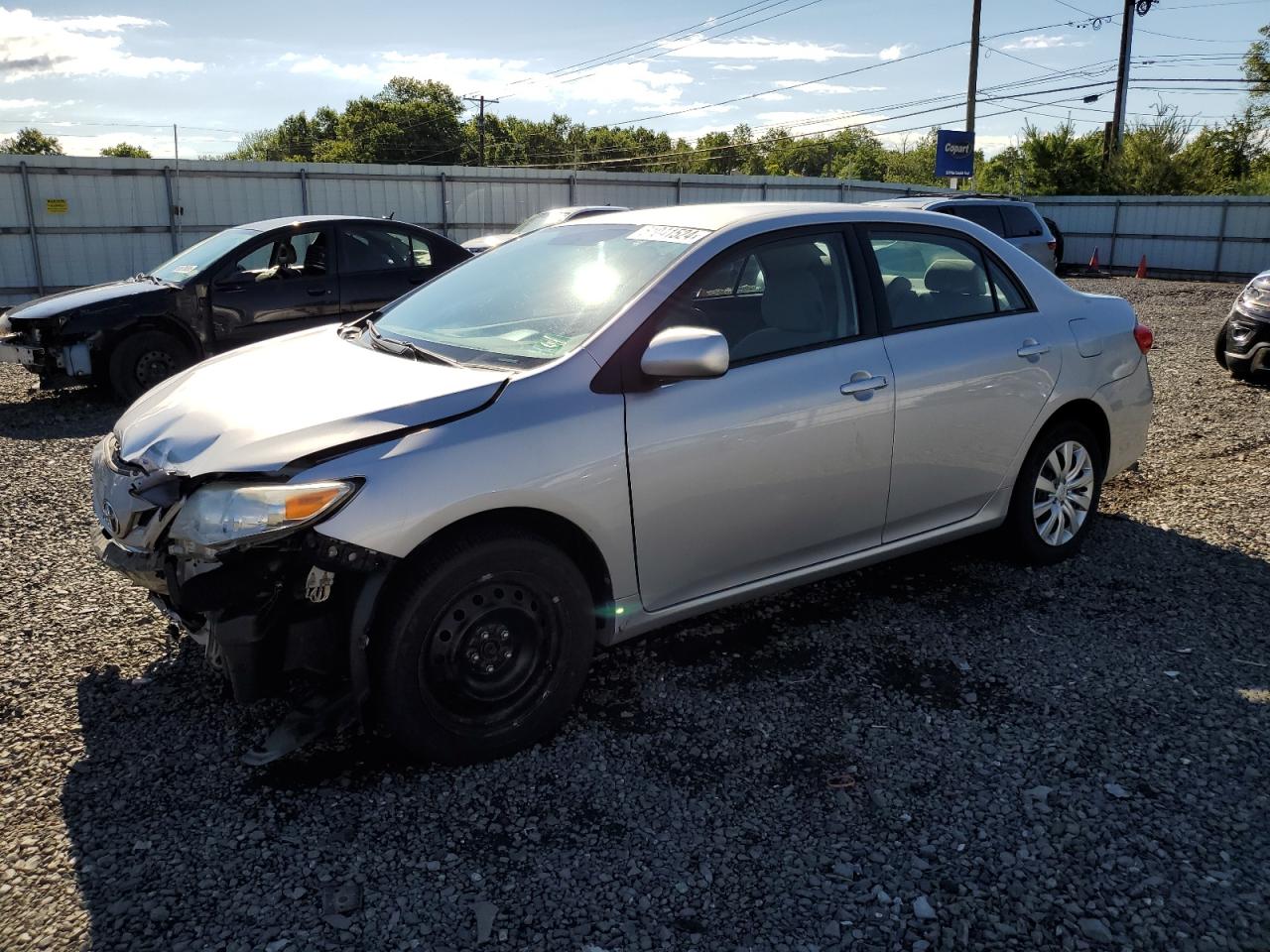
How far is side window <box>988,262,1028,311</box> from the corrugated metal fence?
16.5m

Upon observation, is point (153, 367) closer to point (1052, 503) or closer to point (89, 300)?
point (89, 300)

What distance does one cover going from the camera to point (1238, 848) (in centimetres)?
279

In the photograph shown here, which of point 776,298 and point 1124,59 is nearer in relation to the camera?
point 776,298

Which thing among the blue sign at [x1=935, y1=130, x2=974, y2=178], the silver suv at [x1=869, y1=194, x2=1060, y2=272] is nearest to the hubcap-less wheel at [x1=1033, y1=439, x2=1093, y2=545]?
the silver suv at [x1=869, y1=194, x2=1060, y2=272]

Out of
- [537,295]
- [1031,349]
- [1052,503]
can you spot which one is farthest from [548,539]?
[1052,503]

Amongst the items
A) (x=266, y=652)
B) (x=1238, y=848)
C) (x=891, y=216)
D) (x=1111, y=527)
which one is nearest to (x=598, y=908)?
(x=266, y=652)

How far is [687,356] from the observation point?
316 centimetres

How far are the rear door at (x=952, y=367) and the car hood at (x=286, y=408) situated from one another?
1.79m

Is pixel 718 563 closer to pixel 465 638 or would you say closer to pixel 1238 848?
pixel 465 638

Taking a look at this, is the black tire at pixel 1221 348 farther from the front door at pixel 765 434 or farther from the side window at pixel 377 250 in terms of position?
the side window at pixel 377 250

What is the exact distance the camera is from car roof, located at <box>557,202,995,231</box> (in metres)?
3.83

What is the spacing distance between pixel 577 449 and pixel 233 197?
17.5 metres

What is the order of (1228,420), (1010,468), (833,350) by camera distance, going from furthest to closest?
(1228,420)
(1010,468)
(833,350)

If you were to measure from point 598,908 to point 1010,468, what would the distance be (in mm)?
2900
